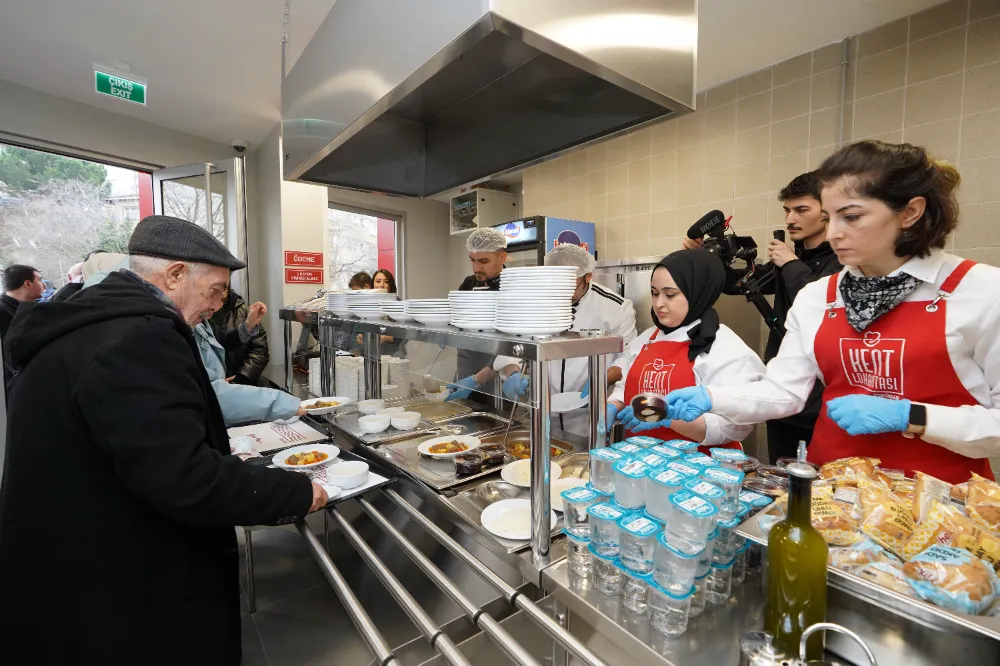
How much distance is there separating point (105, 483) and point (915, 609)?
1671mm

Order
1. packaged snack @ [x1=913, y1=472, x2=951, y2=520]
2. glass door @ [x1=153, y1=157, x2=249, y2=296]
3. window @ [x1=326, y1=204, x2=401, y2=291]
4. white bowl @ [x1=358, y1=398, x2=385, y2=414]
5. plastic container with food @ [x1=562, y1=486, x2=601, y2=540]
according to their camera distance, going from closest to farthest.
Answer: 1. packaged snack @ [x1=913, y1=472, x2=951, y2=520]
2. plastic container with food @ [x1=562, y1=486, x2=601, y2=540]
3. white bowl @ [x1=358, y1=398, x2=385, y2=414]
4. glass door @ [x1=153, y1=157, x2=249, y2=296]
5. window @ [x1=326, y1=204, x2=401, y2=291]

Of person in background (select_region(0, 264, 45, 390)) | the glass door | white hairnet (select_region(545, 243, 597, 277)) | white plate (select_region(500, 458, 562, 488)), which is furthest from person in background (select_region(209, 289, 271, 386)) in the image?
white plate (select_region(500, 458, 562, 488))

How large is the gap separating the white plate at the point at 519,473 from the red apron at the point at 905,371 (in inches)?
37.7

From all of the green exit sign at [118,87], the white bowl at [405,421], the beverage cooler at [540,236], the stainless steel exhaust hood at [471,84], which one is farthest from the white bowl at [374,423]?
the green exit sign at [118,87]

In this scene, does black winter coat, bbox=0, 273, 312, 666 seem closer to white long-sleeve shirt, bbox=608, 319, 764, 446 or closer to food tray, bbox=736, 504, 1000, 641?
food tray, bbox=736, 504, 1000, 641

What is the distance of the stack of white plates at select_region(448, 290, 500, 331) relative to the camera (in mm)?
1439

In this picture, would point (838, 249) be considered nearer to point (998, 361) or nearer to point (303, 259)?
point (998, 361)

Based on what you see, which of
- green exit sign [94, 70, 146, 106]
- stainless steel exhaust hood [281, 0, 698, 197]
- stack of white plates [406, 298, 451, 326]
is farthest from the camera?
green exit sign [94, 70, 146, 106]

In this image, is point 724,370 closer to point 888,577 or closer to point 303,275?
point 888,577

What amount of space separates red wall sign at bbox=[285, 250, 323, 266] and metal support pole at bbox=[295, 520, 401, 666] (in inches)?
155

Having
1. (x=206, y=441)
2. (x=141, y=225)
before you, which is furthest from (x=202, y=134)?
(x=206, y=441)

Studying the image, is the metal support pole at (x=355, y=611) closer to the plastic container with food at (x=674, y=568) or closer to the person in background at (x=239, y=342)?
the plastic container with food at (x=674, y=568)

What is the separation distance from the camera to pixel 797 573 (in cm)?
76

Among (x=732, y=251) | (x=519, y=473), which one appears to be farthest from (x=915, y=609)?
(x=732, y=251)
